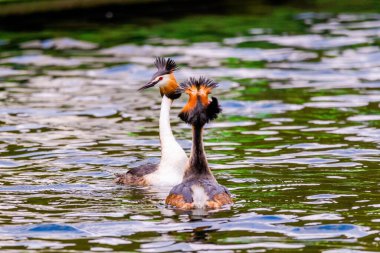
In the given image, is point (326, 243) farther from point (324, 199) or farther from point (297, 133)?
point (297, 133)

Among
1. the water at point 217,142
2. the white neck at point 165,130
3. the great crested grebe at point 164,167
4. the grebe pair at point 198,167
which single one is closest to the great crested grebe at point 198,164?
the grebe pair at point 198,167

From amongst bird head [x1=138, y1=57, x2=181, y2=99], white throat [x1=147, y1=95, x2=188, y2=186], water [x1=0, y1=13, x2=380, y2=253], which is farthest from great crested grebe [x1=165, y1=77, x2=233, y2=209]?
bird head [x1=138, y1=57, x2=181, y2=99]

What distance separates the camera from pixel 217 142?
17859 mm

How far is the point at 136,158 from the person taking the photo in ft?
55.3

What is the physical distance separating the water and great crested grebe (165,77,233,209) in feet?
0.69

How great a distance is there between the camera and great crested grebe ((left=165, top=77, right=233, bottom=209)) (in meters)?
12.9

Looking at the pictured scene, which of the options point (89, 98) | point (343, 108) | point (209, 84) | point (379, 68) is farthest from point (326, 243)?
point (379, 68)

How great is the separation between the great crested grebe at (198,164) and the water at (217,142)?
0.69 ft

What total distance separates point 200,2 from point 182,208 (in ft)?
68.6

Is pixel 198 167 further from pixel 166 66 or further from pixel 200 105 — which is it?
pixel 166 66

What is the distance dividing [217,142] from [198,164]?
4766 millimetres

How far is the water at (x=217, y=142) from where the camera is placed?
11.8 m

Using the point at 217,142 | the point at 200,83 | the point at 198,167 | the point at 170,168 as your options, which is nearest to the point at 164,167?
the point at 170,168

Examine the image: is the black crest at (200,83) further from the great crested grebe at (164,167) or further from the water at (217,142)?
the water at (217,142)
